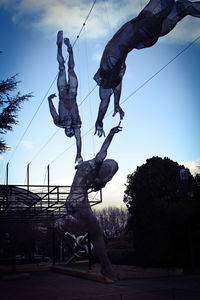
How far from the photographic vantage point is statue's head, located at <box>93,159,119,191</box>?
20.4 meters

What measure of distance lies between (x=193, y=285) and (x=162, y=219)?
22.0 feet

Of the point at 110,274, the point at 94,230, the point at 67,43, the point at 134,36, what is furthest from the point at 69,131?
the point at 110,274

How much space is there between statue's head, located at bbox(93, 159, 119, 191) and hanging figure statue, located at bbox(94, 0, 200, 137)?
246 cm

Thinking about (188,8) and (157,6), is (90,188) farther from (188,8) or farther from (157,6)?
(188,8)

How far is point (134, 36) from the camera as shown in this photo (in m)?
16.3

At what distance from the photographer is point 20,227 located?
48031 millimetres

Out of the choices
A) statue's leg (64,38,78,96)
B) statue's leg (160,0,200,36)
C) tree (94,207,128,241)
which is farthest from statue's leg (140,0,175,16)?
tree (94,207,128,241)

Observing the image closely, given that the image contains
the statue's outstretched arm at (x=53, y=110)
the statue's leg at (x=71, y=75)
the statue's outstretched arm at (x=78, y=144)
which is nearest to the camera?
the statue's outstretched arm at (x=78, y=144)

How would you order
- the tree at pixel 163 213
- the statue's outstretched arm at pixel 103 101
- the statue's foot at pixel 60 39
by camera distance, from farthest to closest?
the statue's foot at pixel 60 39
the tree at pixel 163 213
the statue's outstretched arm at pixel 103 101

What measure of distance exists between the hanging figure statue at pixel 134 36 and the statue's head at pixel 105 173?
8.07 ft

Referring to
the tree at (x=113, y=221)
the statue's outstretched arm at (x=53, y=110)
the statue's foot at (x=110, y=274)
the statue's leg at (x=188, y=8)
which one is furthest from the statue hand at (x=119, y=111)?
the tree at (x=113, y=221)

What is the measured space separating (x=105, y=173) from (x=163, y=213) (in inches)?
182

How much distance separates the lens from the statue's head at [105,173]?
20422 mm

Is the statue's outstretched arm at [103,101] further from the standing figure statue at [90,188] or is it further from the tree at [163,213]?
the tree at [163,213]
